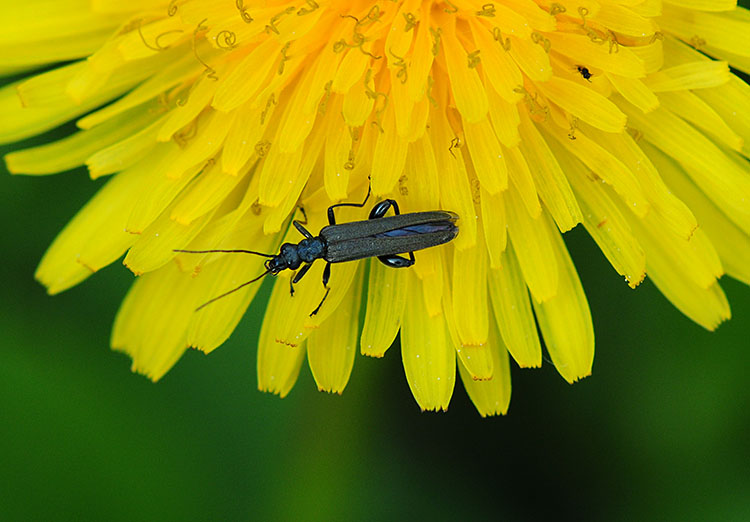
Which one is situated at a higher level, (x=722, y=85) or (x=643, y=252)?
(x=722, y=85)

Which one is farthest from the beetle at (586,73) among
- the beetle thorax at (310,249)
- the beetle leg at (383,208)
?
the beetle thorax at (310,249)

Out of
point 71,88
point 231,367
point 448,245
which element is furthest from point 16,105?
point 448,245

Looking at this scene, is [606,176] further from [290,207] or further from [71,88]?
[71,88]

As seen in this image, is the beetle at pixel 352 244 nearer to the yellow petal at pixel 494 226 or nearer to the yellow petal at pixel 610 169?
the yellow petal at pixel 494 226

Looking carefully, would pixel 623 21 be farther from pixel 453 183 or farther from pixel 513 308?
pixel 513 308

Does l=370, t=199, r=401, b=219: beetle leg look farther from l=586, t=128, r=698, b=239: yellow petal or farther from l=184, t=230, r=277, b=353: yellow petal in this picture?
l=586, t=128, r=698, b=239: yellow petal

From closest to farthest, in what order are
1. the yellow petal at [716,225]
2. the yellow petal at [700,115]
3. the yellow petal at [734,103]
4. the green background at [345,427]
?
1. the yellow petal at [700,115]
2. the yellow petal at [734,103]
3. the yellow petal at [716,225]
4. the green background at [345,427]

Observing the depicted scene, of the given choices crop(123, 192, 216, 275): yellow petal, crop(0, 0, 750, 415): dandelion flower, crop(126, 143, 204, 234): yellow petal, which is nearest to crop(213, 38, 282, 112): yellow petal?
crop(0, 0, 750, 415): dandelion flower
